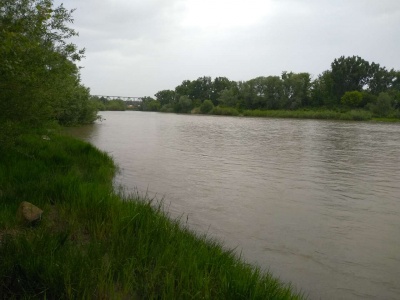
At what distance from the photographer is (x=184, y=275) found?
4121mm

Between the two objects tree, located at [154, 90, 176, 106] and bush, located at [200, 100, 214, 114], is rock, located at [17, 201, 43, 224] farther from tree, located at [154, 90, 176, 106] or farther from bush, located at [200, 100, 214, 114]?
tree, located at [154, 90, 176, 106]

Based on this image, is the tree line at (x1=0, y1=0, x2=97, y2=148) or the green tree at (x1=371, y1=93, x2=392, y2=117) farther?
the green tree at (x1=371, y1=93, x2=392, y2=117)

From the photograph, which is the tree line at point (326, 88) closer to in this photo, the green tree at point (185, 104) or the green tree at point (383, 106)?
the green tree at point (383, 106)

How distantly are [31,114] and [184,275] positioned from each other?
840 centimetres

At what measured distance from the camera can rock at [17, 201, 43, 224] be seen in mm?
5504

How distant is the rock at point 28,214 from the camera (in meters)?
5.50

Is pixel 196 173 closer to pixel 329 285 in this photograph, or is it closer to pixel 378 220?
pixel 378 220

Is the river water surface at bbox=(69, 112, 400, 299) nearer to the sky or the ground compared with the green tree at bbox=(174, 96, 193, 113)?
nearer to the ground

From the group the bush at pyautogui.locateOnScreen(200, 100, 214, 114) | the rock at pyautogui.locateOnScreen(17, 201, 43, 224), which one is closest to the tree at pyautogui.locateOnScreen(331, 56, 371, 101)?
the bush at pyautogui.locateOnScreen(200, 100, 214, 114)

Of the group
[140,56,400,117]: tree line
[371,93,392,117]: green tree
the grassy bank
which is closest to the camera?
the grassy bank

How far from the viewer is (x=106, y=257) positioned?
4.49m

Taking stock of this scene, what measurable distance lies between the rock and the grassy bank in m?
0.10

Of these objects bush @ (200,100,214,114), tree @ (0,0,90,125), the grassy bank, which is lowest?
the grassy bank

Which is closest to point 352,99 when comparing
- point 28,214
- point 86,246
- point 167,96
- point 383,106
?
point 383,106
